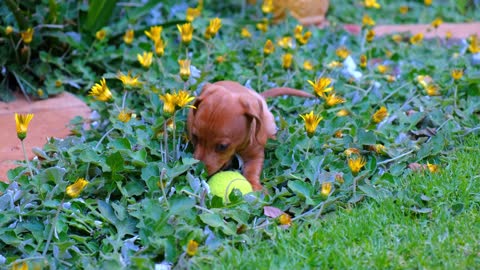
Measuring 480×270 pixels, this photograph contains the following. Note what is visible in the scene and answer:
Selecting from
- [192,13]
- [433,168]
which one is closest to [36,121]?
[192,13]

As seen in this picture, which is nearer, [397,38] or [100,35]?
[100,35]

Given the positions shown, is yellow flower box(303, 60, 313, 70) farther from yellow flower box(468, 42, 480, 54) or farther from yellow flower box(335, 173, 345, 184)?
yellow flower box(335, 173, 345, 184)

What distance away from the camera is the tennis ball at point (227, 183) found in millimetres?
Answer: 3513

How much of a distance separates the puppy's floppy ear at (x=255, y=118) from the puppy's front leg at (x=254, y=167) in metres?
0.08

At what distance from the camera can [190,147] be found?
392 centimetres

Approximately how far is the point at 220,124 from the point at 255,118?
0.63ft

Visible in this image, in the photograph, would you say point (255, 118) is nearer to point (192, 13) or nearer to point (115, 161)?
point (115, 161)

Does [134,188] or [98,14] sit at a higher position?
[98,14]

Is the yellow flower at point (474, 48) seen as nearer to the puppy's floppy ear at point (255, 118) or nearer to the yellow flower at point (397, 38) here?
the yellow flower at point (397, 38)

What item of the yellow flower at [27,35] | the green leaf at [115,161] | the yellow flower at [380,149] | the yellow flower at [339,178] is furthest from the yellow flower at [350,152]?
the yellow flower at [27,35]

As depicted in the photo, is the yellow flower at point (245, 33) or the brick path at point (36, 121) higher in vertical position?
the yellow flower at point (245, 33)

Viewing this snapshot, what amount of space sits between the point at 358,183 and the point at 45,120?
6.79ft

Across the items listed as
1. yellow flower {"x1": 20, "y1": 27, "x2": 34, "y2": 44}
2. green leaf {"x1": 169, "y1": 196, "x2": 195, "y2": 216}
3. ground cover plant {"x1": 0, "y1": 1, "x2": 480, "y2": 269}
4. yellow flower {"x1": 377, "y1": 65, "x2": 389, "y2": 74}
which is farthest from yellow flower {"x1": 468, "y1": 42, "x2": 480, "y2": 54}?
yellow flower {"x1": 20, "y1": 27, "x2": 34, "y2": 44}

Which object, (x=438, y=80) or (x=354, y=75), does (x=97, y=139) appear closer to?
(x=354, y=75)
